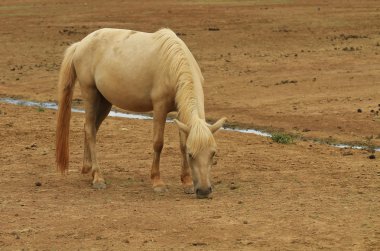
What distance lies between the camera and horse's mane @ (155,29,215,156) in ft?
30.8

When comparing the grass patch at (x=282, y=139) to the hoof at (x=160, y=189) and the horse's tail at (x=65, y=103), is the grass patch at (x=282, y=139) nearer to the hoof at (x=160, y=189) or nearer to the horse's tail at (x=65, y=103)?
the hoof at (x=160, y=189)

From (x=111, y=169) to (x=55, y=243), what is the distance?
355 cm

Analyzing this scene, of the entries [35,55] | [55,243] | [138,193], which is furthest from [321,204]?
[35,55]

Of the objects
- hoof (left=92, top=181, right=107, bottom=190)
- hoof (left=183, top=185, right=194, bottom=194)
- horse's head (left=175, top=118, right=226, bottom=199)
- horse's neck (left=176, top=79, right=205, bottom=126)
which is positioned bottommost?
hoof (left=92, top=181, right=107, bottom=190)

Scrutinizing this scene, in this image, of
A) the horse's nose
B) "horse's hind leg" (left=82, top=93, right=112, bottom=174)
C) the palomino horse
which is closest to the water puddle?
"horse's hind leg" (left=82, top=93, right=112, bottom=174)

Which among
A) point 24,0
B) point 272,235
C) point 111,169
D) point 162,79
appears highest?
point 162,79

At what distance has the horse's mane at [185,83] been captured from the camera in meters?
9.38

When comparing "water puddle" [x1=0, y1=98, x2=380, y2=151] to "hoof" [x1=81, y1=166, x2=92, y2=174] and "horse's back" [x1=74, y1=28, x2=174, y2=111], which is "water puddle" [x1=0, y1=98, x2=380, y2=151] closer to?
"hoof" [x1=81, y1=166, x2=92, y2=174]

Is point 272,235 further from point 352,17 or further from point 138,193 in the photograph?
point 352,17

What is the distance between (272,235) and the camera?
8297 millimetres

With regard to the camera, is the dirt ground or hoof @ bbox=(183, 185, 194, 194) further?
hoof @ bbox=(183, 185, 194, 194)

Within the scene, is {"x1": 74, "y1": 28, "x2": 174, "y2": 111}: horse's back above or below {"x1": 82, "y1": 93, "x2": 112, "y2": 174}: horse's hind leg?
above

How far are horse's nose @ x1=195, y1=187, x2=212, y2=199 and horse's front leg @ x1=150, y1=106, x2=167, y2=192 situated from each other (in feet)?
2.89

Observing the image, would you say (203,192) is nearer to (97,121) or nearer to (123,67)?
(123,67)
